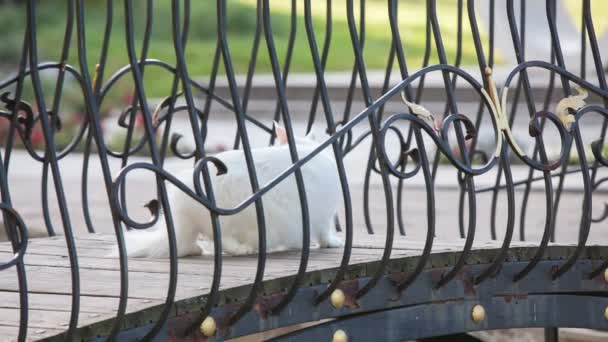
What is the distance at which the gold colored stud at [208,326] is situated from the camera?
2.69m

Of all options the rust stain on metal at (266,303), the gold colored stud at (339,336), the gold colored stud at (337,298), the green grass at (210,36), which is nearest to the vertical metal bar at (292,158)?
the rust stain on metal at (266,303)

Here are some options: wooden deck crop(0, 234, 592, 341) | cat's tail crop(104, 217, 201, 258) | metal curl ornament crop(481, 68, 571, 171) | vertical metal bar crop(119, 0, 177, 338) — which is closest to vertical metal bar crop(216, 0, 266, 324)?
wooden deck crop(0, 234, 592, 341)

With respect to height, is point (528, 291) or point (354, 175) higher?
point (354, 175)

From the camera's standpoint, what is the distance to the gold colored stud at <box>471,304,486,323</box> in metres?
3.24

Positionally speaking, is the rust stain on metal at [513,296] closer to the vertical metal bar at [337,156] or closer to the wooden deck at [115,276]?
the wooden deck at [115,276]

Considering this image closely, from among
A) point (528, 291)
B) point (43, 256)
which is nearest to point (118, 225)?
point (43, 256)

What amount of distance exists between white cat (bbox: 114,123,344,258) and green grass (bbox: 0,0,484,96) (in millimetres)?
14202

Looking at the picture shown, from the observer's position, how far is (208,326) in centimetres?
270

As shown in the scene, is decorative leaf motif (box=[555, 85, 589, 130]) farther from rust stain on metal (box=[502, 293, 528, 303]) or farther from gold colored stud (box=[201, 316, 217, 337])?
gold colored stud (box=[201, 316, 217, 337])

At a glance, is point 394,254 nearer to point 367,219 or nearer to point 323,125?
point 367,219

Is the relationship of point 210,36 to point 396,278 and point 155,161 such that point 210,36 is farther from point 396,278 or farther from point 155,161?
point 155,161

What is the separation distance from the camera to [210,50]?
21.2 metres

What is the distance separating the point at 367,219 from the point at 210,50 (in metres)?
17.2

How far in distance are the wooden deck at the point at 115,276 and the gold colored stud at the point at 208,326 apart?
0.05 m
